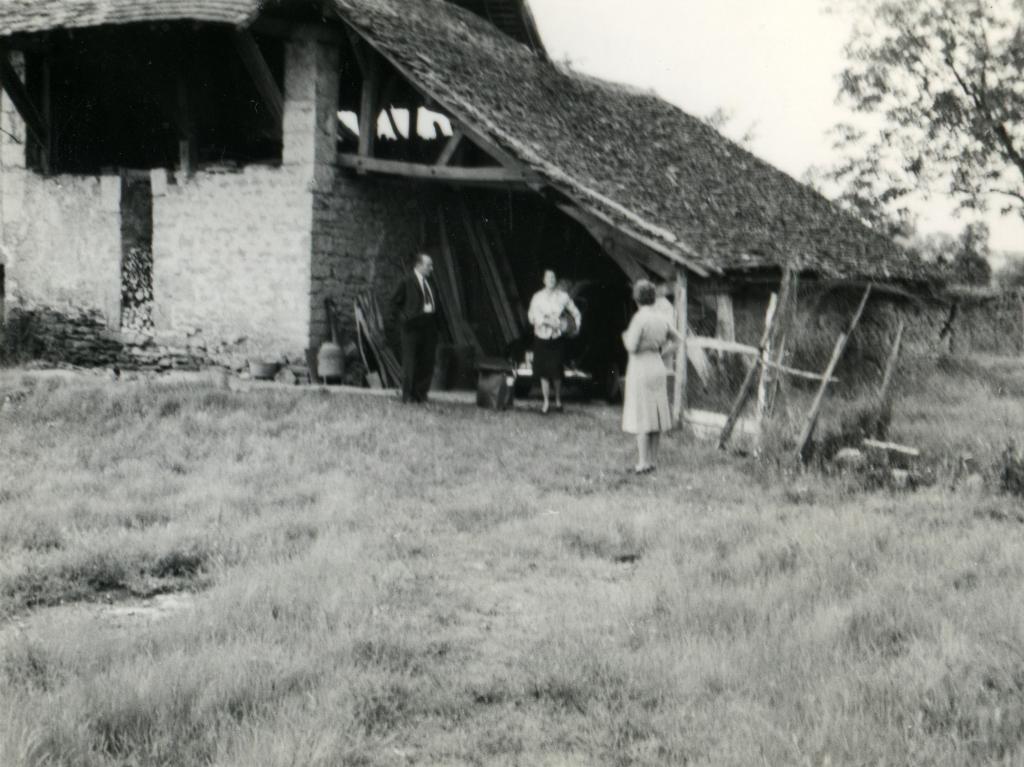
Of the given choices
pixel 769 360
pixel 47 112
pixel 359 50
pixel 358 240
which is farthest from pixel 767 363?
pixel 47 112

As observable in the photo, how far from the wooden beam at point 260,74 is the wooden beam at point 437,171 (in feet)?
3.11

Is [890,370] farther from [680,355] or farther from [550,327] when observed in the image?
[550,327]

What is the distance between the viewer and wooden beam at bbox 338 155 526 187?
11930mm

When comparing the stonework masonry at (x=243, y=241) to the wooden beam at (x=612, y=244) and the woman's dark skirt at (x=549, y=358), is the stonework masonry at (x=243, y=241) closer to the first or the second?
the woman's dark skirt at (x=549, y=358)

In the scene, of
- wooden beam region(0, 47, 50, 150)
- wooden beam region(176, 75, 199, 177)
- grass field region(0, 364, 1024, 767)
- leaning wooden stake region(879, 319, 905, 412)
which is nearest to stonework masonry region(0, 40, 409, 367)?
wooden beam region(176, 75, 199, 177)

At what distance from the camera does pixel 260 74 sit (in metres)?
12.4

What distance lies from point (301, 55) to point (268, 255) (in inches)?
92.5

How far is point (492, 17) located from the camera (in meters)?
18.6

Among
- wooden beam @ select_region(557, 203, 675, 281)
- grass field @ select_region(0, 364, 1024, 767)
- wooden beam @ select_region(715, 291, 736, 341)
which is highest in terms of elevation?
wooden beam @ select_region(557, 203, 675, 281)

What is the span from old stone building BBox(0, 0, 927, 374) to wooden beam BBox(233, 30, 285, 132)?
0.03 metres

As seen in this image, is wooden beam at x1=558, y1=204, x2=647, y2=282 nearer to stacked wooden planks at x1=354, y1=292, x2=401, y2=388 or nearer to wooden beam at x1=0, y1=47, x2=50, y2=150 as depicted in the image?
stacked wooden planks at x1=354, y1=292, x2=401, y2=388

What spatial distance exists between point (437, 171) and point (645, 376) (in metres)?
4.57

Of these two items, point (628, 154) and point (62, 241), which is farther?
point (628, 154)

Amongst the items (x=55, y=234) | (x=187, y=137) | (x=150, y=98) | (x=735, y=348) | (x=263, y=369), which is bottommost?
(x=263, y=369)
